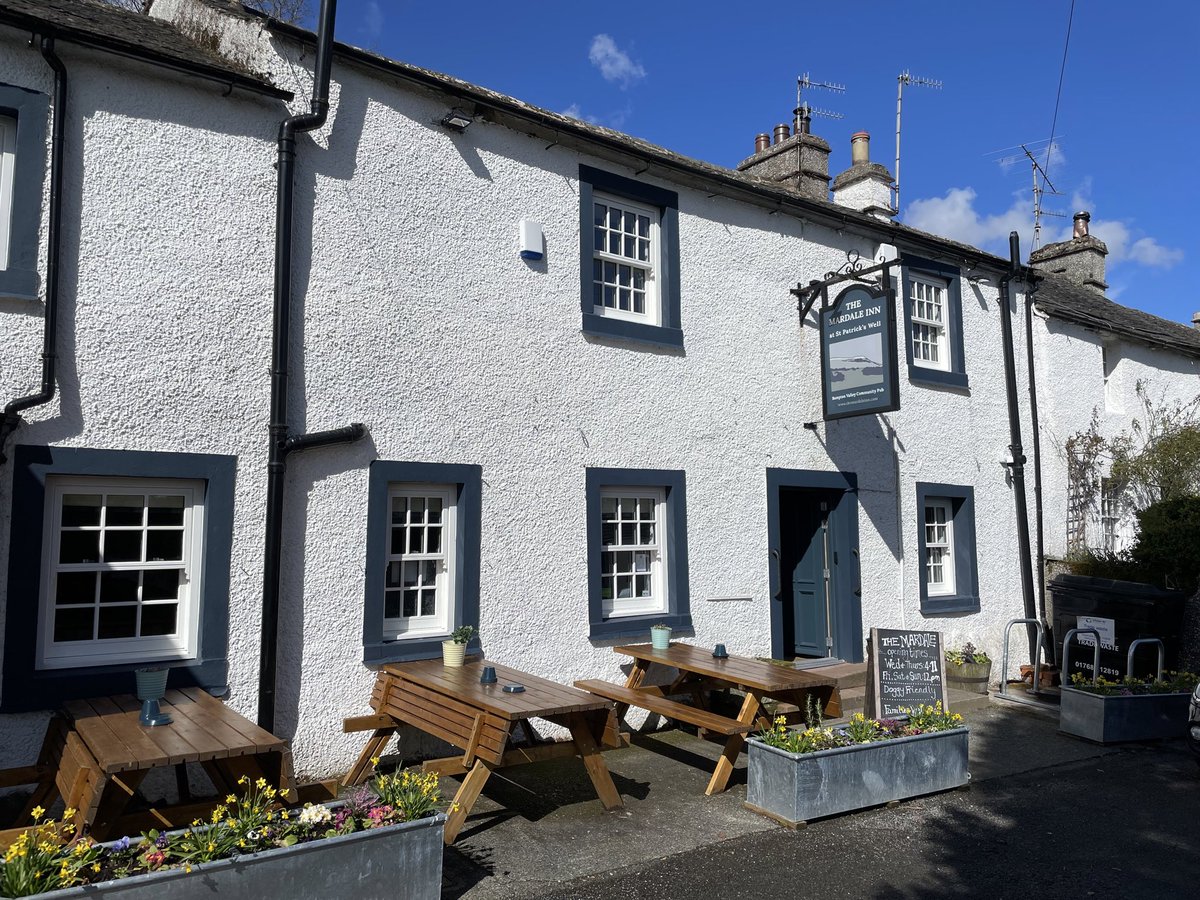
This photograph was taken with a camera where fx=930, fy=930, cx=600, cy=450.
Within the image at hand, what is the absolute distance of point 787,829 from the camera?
20.1 ft

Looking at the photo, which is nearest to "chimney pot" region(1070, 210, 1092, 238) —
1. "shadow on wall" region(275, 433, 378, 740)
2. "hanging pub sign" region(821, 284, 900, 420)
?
"hanging pub sign" region(821, 284, 900, 420)

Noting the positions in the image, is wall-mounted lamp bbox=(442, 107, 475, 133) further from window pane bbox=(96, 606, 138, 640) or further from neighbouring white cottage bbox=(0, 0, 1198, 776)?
window pane bbox=(96, 606, 138, 640)

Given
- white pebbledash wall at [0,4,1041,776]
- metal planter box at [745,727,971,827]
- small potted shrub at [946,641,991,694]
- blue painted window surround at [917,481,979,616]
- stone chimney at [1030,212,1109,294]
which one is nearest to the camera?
Answer: metal planter box at [745,727,971,827]

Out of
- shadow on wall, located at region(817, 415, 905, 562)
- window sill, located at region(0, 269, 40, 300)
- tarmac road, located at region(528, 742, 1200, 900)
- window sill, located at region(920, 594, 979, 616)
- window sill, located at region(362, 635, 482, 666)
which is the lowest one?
tarmac road, located at region(528, 742, 1200, 900)

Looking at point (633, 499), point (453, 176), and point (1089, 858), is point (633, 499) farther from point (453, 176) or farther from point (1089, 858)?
point (1089, 858)

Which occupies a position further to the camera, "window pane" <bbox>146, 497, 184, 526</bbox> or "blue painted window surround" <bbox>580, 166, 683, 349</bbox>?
"blue painted window surround" <bbox>580, 166, 683, 349</bbox>

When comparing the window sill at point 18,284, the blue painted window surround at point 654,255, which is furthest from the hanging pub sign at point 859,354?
the window sill at point 18,284

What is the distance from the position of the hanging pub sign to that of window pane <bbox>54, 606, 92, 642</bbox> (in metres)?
6.91

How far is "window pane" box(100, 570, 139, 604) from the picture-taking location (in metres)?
6.18

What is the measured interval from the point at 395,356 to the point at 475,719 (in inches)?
125

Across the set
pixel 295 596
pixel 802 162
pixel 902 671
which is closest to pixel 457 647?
pixel 295 596

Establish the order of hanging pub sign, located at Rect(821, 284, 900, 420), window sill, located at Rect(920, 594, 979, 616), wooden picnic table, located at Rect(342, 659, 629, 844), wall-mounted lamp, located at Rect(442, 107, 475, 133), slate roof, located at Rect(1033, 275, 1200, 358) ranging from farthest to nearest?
slate roof, located at Rect(1033, 275, 1200, 358), window sill, located at Rect(920, 594, 979, 616), hanging pub sign, located at Rect(821, 284, 900, 420), wall-mounted lamp, located at Rect(442, 107, 475, 133), wooden picnic table, located at Rect(342, 659, 629, 844)

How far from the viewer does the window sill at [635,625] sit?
8367 millimetres

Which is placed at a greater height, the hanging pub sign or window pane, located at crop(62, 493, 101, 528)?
the hanging pub sign
